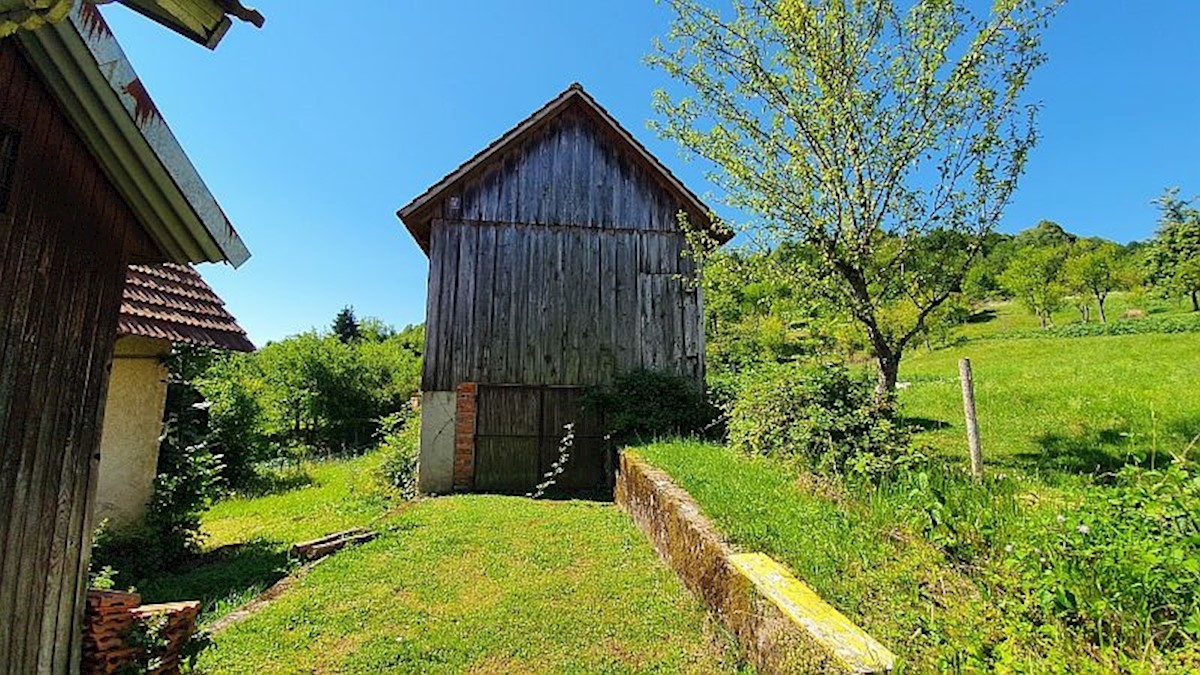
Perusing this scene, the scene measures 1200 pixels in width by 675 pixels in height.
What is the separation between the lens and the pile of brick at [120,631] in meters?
3.33

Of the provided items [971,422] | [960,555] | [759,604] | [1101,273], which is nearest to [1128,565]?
[960,555]

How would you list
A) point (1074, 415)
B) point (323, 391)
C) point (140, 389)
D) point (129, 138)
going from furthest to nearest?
point (323, 391), point (1074, 415), point (140, 389), point (129, 138)

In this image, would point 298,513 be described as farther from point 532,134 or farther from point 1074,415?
point 1074,415

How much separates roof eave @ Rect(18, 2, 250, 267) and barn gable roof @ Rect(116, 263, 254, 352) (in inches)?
141

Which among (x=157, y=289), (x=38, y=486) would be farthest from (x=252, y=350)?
(x=38, y=486)

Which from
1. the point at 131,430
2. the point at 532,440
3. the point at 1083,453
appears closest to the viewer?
the point at 131,430

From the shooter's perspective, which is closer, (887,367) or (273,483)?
(887,367)

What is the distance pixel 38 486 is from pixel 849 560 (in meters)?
4.59

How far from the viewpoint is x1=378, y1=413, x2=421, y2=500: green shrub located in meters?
11.9

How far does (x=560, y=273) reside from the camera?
12.0m

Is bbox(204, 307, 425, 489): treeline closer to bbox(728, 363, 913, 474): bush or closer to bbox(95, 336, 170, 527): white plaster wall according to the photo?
bbox(95, 336, 170, 527): white plaster wall

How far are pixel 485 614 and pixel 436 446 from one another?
21.2 ft

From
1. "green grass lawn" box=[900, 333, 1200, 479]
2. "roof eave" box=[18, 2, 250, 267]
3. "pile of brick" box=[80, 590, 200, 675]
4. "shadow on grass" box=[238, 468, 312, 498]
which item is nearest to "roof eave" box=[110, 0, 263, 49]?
"roof eave" box=[18, 2, 250, 267]

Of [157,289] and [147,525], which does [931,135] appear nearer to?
[157,289]
